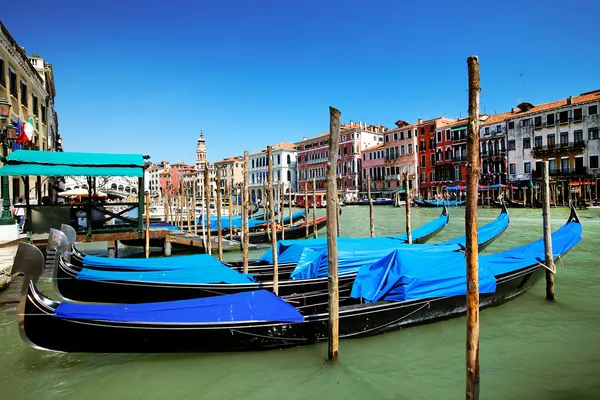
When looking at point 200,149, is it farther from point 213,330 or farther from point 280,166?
point 213,330

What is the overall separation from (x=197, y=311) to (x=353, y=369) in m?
1.57

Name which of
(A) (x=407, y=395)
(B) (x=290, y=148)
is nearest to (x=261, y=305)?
(A) (x=407, y=395)

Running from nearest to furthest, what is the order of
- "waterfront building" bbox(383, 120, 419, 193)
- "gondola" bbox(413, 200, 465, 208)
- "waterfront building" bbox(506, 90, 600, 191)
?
"waterfront building" bbox(506, 90, 600, 191), "gondola" bbox(413, 200, 465, 208), "waterfront building" bbox(383, 120, 419, 193)

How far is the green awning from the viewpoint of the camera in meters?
6.96

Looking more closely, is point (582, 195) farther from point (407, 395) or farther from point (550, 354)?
point (407, 395)

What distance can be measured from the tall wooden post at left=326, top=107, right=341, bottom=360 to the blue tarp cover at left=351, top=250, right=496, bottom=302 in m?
0.95

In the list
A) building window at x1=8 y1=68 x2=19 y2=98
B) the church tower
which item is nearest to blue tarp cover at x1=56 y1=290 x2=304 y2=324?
building window at x1=8 y1=68 x2=19 y2=98

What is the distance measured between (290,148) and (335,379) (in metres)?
47.8

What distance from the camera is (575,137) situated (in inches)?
1003

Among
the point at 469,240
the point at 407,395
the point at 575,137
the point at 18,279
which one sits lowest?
the point at 407,395

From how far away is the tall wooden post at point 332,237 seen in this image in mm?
3434

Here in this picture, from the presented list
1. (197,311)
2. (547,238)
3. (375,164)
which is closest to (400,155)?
(375,164)

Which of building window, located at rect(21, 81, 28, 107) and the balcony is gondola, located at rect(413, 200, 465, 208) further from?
building window, located at rect(21, 81, 28, 107)

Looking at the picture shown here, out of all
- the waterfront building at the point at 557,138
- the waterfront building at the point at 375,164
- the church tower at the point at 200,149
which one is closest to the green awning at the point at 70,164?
the waterfront building at the point at 557,138
